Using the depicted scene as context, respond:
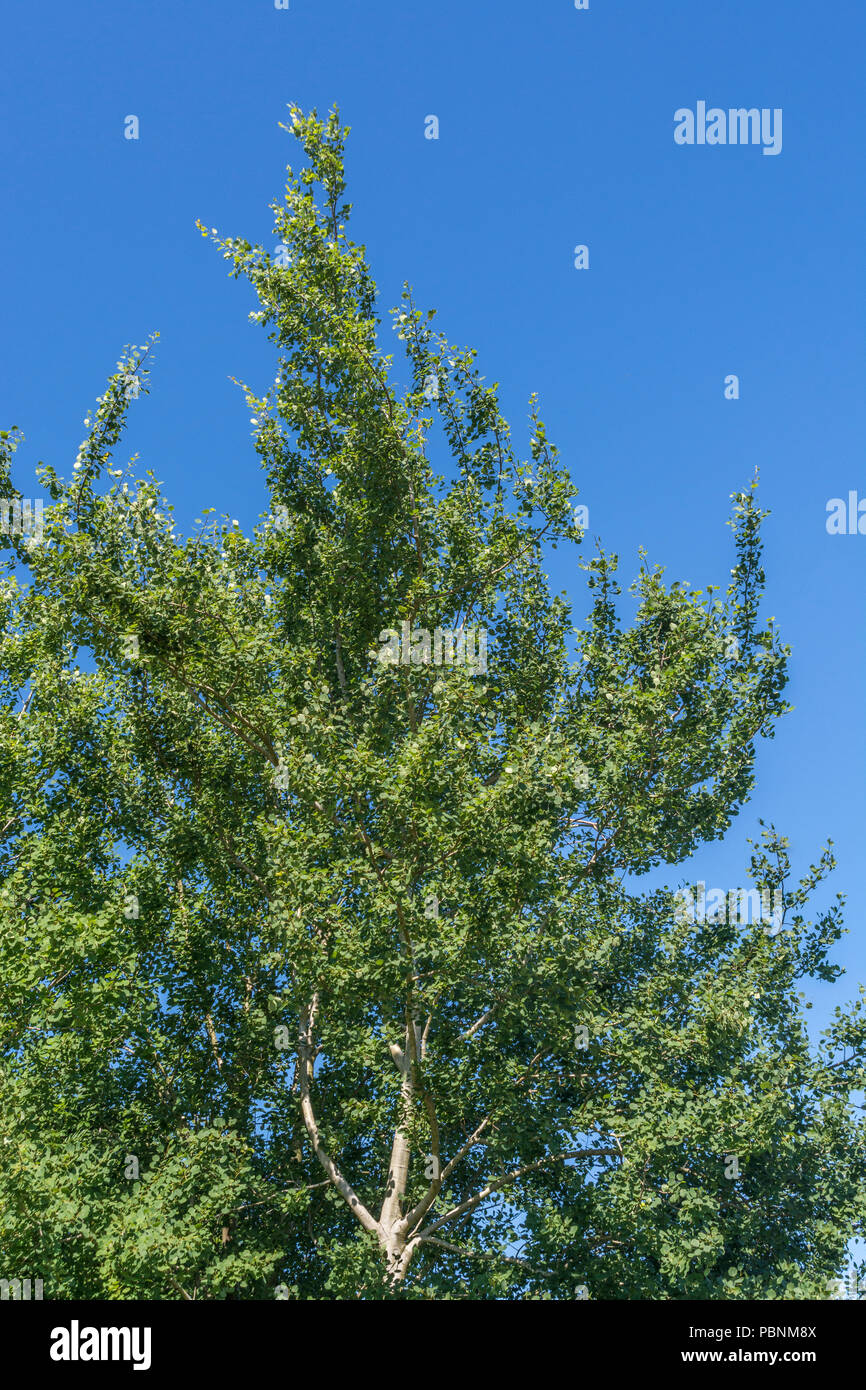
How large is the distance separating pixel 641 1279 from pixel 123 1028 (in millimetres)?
8995

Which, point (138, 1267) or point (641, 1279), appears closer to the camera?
point (138, 1267)

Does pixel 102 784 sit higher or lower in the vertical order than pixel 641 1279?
higher

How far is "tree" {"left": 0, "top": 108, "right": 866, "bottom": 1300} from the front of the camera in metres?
14.3

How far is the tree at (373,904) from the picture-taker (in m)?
14.3

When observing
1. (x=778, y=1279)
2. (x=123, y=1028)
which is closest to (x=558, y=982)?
(x=778, y=1279)

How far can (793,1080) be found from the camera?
16500 millimetres

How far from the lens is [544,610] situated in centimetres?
2039

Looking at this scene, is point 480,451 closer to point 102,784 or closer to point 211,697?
point 211,697

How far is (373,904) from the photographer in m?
14.0

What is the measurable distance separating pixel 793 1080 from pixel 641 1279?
161 inches
